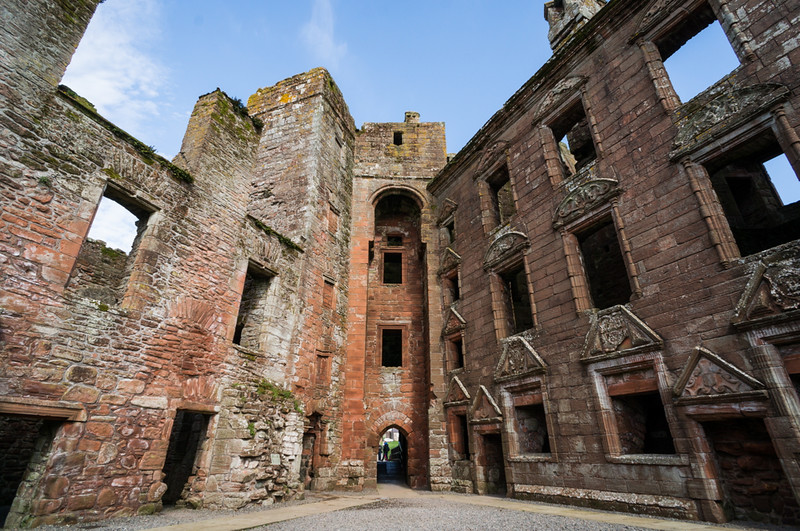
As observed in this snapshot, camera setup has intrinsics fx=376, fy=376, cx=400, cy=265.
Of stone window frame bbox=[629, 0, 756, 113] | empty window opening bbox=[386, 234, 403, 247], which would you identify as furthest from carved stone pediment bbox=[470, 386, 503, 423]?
stone window frame bbox=[629, 0, 756, 113]

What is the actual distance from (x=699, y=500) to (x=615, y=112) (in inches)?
320

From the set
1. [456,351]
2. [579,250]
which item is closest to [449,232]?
[456,351]

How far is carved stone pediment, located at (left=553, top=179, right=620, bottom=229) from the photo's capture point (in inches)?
348

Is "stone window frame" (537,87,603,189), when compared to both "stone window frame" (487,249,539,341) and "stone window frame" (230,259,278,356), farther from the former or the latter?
"stone window frame" (230,259,278,356)

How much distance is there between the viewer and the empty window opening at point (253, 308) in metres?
9.46

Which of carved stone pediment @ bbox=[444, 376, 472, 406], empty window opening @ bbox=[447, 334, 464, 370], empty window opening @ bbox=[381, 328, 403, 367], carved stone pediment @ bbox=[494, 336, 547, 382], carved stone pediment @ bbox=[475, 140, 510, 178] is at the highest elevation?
carved stone pediment @ bbox=[475, 140, 510, 178]

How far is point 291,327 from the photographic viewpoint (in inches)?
410

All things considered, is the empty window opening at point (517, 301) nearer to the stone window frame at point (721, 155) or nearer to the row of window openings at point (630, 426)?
the row of window openings at point (630, 426)

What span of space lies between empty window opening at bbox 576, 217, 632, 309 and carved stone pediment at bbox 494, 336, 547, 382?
2.90 meters

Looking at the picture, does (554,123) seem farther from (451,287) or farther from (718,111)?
(451,287)

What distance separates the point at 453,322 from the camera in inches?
528

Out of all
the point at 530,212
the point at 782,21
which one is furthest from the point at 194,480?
the point at 782,21

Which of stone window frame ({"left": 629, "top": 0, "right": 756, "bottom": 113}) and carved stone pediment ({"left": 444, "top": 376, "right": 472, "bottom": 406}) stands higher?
stone window frame ({"left": 629, "top": 0, "right": 756, "bottom": 113})

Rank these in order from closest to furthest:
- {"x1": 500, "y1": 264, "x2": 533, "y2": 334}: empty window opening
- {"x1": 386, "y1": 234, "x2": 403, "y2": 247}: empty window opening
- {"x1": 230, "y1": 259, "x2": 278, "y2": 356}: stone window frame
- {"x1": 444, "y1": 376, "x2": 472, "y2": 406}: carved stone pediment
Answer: {"x1": 230, "y1": 259, "x2": 278, "y2": 356}: stone window frame < {"x1": 500, "y1": 264, "x2": 533, "y2": 334}: empty window opening < {"x1": 444, "y1": 376, "x2": 472, "y2": 406}: carved stone pediment < {"x1": 386, "y1": 234, "x2": 403, "y2": 247}: empty window opening
